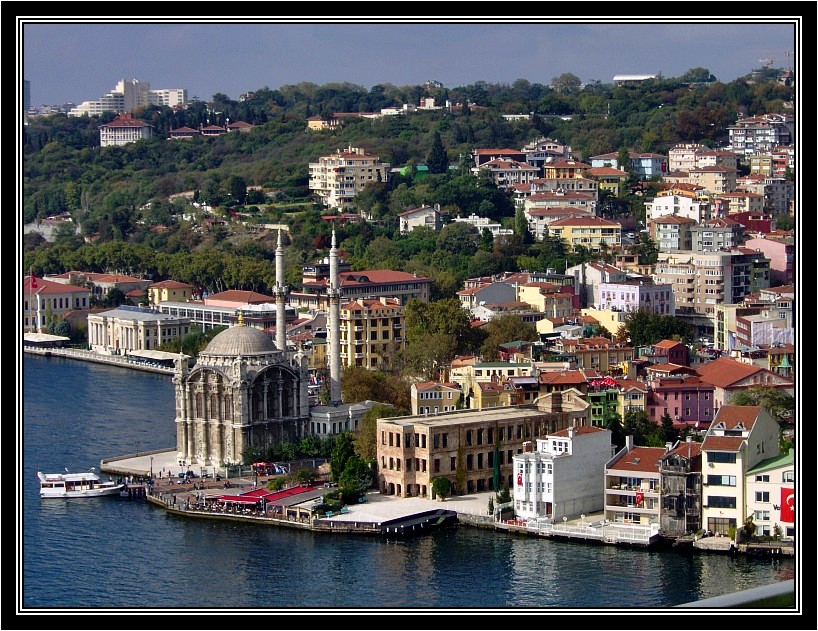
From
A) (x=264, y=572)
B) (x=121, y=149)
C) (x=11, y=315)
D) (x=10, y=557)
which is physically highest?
(x=121, y=149)

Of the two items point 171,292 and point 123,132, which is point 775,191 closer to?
point 171,292

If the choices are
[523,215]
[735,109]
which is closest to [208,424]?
[523,215]

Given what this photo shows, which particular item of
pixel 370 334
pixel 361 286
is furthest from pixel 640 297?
pixel 370 334

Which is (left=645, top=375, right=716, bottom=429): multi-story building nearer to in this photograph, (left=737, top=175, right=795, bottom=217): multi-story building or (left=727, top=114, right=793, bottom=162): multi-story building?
(left=737, top=175, right=795, bottom=217): multi-story building

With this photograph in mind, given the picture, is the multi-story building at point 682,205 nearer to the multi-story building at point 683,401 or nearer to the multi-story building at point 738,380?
the multi-story building at point 738,380

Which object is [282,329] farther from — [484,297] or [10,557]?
[10,557]
